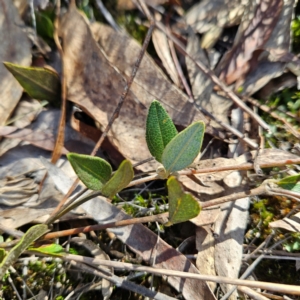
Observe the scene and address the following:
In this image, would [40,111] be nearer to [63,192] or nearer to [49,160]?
[49,160]

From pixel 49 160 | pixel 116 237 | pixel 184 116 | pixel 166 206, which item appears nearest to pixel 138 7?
pixel 184 116

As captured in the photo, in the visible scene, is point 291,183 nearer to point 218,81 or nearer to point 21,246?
point 218,81

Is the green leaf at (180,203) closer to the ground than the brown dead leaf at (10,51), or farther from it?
closer to the ground

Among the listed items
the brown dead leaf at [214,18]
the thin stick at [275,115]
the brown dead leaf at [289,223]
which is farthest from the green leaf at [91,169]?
the brown dead leaf at [214,18]

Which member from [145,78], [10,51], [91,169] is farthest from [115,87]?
[91,169]

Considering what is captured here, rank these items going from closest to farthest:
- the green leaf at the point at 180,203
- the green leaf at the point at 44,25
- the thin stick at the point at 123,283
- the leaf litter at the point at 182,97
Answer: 1. the green leaf at the point at 180,203
2. the thin stick at the point at 123,283
3. the leaf litter at the point at 182,97
4. the green leaf at the point at 44,25

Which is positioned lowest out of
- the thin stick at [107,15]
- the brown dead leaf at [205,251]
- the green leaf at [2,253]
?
the green leaf at [2,253]

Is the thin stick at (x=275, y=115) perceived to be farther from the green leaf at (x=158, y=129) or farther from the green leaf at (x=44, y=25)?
the green leaf at (x=44, y=25)
